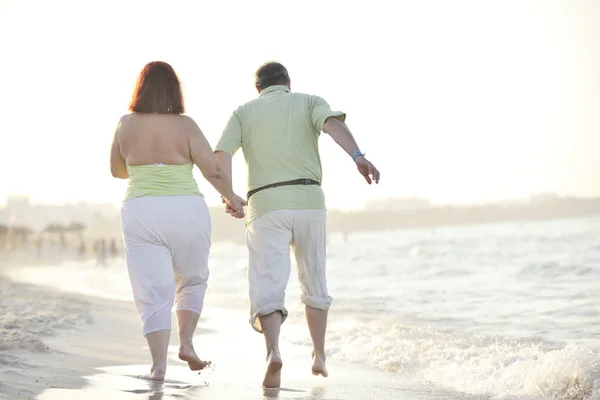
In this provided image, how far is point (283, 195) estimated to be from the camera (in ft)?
15.4

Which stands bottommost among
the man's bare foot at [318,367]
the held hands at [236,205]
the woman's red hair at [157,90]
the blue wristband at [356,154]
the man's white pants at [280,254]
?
the man's bare foot at [318,367]

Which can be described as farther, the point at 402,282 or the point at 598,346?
the point at 402,282

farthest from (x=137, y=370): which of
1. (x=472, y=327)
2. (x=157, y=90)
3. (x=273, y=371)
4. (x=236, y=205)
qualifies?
(x=472, y=327)

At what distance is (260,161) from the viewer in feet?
15.6

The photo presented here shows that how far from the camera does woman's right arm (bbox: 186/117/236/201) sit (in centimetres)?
439

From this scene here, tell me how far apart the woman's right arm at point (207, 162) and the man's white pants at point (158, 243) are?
6.3 inches

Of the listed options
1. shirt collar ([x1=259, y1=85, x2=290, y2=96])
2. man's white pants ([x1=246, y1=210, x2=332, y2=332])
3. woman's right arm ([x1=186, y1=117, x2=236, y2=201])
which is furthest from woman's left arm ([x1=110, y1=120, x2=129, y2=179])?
shirt collar ([x1=259, y1=85, x2=290, y2=96])

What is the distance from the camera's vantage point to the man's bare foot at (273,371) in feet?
14.7

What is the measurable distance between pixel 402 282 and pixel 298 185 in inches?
434

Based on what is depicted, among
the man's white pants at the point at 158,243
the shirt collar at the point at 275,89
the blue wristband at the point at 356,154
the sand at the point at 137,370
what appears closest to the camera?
the sand at the point at 137,370

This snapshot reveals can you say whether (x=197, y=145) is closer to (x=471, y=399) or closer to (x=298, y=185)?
(x=298, y=185)

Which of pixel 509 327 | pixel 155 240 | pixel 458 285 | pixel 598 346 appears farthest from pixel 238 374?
pixel 458 285

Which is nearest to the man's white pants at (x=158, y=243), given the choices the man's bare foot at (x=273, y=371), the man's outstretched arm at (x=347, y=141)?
the man's bare foot at (x=273, y=371)

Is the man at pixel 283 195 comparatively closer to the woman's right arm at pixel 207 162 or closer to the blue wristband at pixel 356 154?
the blue wristband at pixel 356 154
